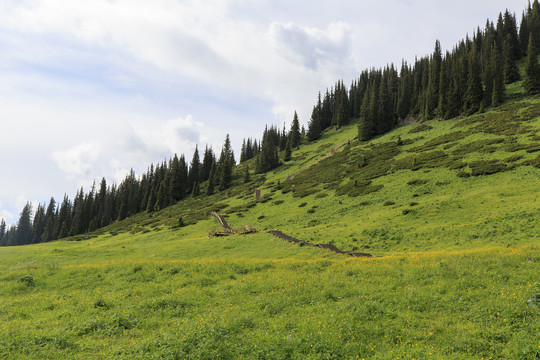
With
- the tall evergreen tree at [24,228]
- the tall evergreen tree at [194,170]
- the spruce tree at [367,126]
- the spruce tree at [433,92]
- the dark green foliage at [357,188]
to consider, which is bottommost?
the tall evergreen tree at [24,228]

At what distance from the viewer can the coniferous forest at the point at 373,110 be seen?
80.7 m

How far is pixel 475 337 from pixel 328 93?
177 m

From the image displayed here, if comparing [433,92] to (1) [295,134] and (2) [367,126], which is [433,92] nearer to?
(2) [367,126]

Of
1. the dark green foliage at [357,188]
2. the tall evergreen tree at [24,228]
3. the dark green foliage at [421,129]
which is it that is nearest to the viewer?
the dark green foliage at [357,188]

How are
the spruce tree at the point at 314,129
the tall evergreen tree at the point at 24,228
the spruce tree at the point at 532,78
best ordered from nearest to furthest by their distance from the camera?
the spruce tree at the point at 532,78, the spruce tree at the point at 314,129, the tall evergreen tree at the point at 24,228

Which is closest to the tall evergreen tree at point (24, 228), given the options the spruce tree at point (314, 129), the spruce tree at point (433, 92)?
the spruce tree at point (314, 129)

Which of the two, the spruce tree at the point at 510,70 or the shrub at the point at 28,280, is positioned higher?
the spruce tree at the point at 510,70

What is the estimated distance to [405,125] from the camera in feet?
318

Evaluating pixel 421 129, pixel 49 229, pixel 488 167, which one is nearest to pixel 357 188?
pixel 488 167

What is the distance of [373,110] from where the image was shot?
99125 mm

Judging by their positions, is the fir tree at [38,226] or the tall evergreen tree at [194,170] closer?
the tall evergreen tree at [194,170]

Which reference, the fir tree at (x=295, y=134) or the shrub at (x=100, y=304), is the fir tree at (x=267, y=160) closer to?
the fir tree at (x=295, y=134)

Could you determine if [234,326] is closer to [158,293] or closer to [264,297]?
[264,297]

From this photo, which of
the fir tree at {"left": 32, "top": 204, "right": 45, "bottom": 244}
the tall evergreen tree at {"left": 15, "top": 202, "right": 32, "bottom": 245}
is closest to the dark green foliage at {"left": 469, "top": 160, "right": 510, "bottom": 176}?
the fir tree at {"left": 32, "top": 204, "right": 45, "bottom": 244}
